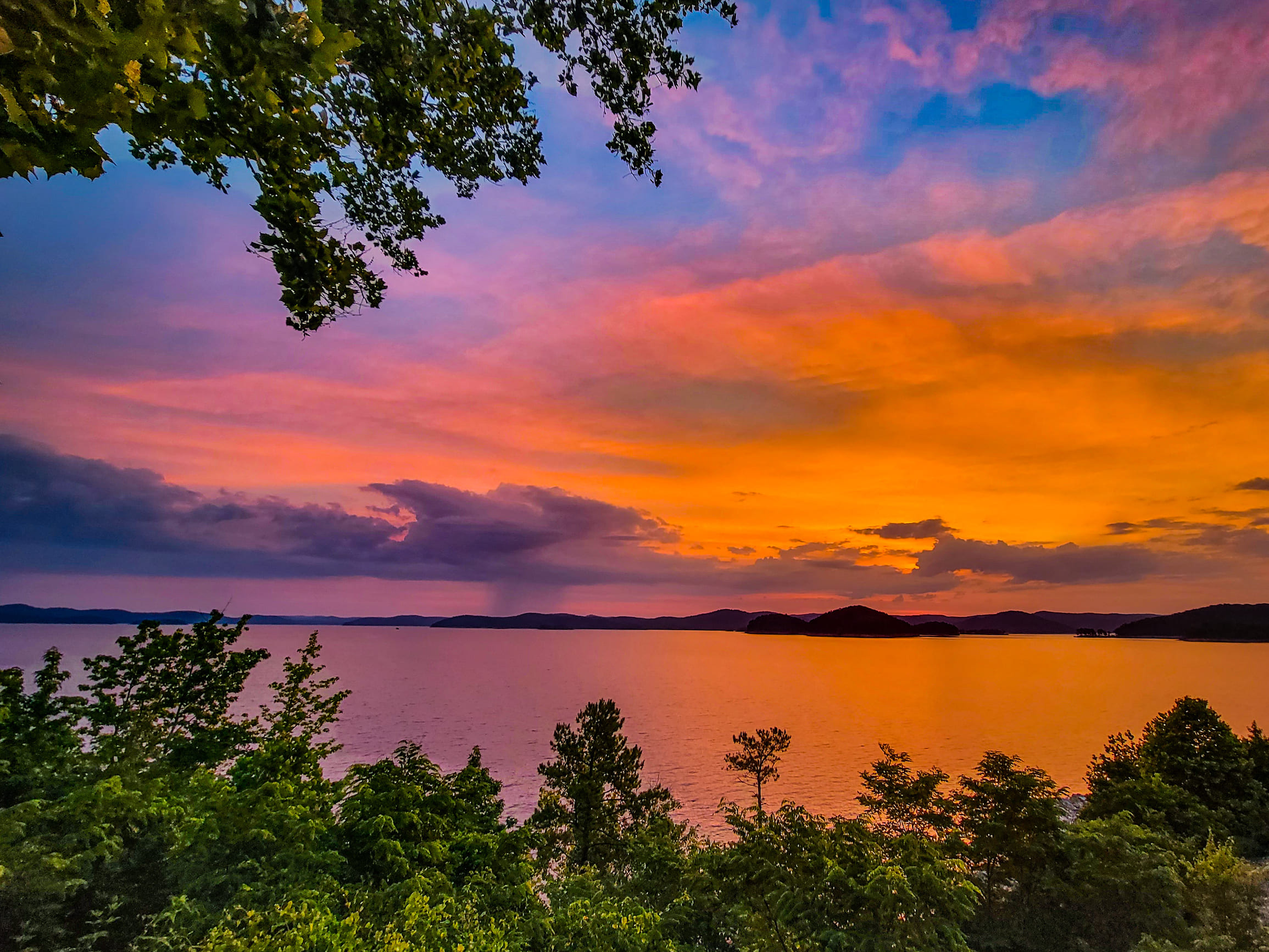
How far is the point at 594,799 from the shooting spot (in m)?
42.8

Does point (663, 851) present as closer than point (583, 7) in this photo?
No

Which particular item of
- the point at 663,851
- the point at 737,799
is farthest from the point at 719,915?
the point at 737,799

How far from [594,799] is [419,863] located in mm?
29747

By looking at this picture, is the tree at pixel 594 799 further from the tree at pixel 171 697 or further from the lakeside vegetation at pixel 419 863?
the tree at pixel 171 697

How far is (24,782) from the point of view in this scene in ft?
44.3

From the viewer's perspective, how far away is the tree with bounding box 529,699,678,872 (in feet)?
133

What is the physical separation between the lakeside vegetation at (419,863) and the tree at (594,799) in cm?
1874

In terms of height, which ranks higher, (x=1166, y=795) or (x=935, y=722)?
(x=1166, y=795)

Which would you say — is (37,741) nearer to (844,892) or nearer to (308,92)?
(308,92)

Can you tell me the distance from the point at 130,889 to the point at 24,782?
3678 millimetres

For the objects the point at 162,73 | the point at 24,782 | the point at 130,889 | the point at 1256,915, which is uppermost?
the point at 162,73

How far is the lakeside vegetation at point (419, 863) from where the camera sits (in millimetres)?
11805

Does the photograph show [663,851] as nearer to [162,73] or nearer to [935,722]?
[162,73]

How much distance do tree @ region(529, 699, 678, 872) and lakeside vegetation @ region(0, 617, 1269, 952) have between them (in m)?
18.7
